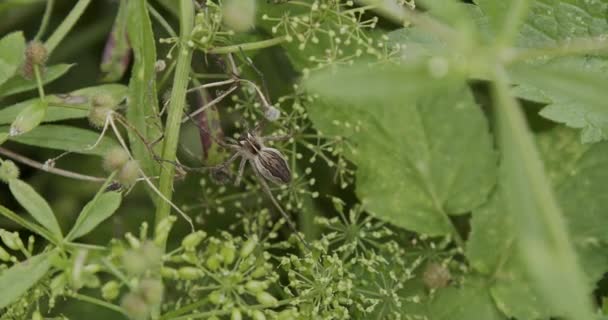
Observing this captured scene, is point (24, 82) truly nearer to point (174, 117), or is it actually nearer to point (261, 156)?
point (174, 117)

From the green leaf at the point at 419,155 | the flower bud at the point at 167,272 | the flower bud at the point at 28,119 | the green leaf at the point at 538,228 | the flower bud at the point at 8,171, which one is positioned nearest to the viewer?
the green leaf at the point at 538,228

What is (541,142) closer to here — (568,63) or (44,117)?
(568,63)

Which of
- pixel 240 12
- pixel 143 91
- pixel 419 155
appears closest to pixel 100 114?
pixel 143 91

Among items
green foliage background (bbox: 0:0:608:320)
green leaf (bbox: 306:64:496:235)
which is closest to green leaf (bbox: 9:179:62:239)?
green foliage background (bbox: 0:0:608:320)

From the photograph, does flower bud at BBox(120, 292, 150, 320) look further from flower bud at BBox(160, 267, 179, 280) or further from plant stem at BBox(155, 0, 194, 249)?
plant stem at BBox(155, 0, 194, 249)

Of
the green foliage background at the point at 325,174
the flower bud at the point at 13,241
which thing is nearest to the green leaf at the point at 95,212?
the green foliage background at the point at 325,174

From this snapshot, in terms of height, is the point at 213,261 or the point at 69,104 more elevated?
the point at 69,104

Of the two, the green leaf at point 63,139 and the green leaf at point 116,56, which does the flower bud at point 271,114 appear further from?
the green leaf at point 116,56
